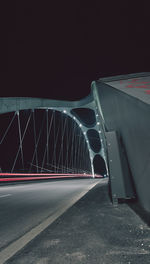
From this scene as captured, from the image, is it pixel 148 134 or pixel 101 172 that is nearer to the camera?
pixel 148 134

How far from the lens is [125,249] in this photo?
1.96 m

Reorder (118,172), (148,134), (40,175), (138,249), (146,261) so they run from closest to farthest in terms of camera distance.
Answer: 1. (146,261)
2. (138,249)
3. (148,134)
4. (118,172)
5. (40,175)

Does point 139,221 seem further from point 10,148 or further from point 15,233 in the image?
point 10,148

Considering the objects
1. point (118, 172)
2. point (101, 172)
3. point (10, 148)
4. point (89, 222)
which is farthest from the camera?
point (101, 172)

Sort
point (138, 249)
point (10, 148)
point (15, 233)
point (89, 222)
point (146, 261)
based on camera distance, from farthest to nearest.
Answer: point (10, 148) → point (89, 222) → point (15, 233) → point (138, 249) → point (146, 261)

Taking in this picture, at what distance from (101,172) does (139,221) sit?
104 metres

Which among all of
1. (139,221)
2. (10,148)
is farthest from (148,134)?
(10,148)

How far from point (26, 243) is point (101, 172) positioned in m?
104

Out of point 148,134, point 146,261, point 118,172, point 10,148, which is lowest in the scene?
point 146,261

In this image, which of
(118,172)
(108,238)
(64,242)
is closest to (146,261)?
(108,238)

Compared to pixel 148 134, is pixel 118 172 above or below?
below

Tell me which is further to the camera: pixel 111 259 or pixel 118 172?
pixel 118 172

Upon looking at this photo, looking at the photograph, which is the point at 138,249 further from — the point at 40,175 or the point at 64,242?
the point at 40,175

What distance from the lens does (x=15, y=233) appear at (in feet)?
9.05
